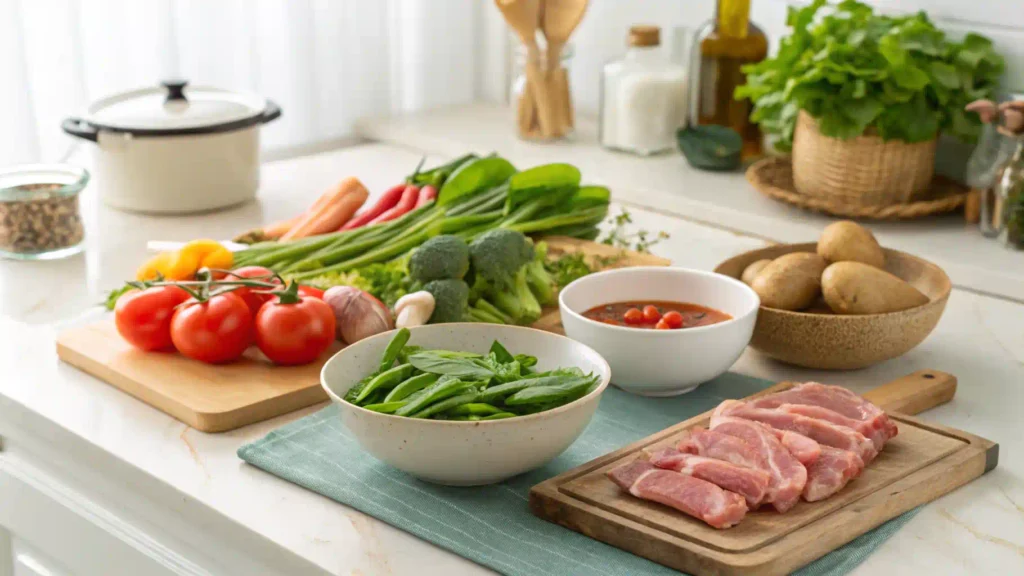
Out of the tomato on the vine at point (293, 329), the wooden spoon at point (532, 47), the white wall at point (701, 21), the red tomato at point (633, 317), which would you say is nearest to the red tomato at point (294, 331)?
the tomato on the vine at point (293, 329)

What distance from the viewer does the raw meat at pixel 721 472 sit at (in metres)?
0.99

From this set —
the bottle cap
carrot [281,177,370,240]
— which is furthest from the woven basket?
carrot [281,177,370,240]

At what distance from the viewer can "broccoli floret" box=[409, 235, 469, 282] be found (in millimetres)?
1431

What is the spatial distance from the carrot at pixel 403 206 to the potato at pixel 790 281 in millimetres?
616

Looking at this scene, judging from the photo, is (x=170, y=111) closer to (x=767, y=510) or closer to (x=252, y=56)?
(x=252, y=56)

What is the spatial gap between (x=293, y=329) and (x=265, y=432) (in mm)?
135

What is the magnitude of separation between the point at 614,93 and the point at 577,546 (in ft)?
4.87

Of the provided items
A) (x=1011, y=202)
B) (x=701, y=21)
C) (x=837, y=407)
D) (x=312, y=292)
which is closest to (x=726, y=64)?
(x=701, y=21)

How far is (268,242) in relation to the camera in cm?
177

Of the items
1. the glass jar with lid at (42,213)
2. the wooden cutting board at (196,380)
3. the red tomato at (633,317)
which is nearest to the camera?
the wooden cutting board at (196,380)

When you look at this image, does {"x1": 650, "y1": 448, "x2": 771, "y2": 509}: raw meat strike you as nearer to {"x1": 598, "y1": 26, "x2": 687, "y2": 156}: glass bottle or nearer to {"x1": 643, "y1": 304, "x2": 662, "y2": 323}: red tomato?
{"x1": 643, "y1": 304, "x2": 662, "y2": 323}: red tomato

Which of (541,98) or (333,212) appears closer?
(333,212)

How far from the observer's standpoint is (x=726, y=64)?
225cm

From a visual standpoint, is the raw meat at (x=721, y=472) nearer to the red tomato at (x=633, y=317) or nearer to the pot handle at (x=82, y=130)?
the red tomato at (x=633, y=317)
